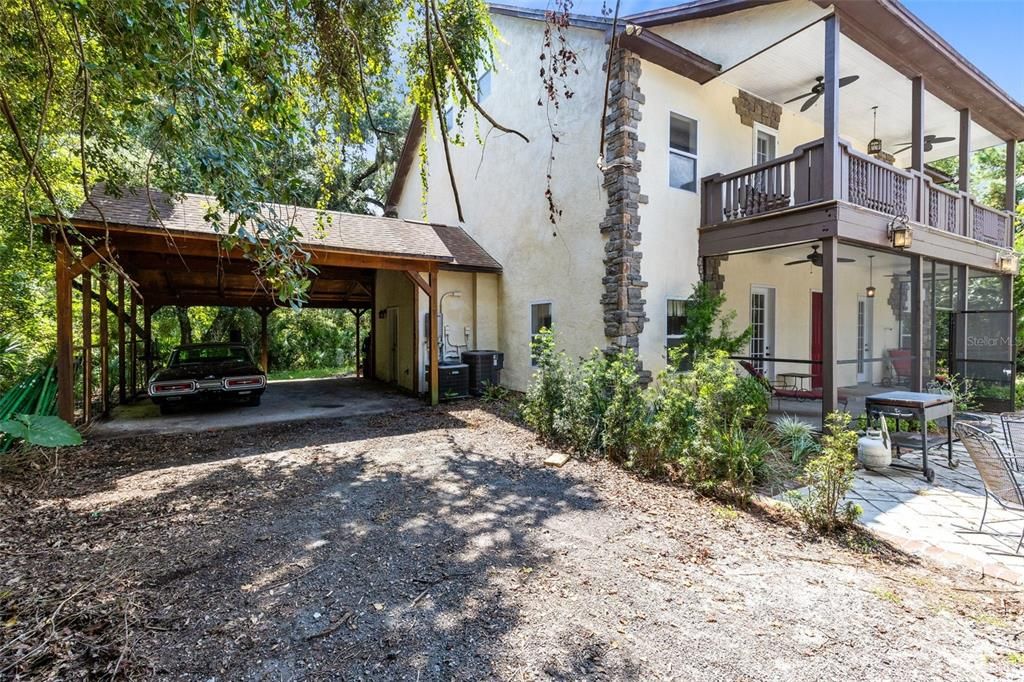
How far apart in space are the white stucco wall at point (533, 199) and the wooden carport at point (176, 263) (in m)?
1.92

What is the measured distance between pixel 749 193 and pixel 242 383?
10.0 meters

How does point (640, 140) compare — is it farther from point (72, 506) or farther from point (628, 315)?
point (72, 506)

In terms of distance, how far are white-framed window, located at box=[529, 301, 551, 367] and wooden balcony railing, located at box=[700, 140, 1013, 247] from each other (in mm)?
3525

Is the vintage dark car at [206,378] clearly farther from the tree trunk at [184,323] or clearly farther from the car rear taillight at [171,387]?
the tree trunk at [184,323]

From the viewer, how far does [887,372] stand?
39.1 ft

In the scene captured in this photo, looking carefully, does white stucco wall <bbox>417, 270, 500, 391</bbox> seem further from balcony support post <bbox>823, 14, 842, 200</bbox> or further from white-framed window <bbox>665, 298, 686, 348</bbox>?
balcony support post <bbox>823, 14, 842, 200</bbox>

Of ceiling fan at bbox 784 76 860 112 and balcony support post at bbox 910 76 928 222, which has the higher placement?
ceiling fan at bbox 784 76 860 112

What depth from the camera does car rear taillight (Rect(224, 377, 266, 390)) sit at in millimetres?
8867

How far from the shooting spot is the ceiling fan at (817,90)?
309 inches

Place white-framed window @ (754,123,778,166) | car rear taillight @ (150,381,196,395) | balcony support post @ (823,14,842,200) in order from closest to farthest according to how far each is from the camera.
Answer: balcony support post @ (823,14,842,200) < car rear taillight @ (150,381,196,395) < white-framed window @ (754,123,778,166)

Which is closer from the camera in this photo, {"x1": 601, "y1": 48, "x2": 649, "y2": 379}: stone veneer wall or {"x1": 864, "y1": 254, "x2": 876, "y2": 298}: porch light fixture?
{"x1": 601, "y1": 48, "x2": 649, "y2": 379}: stone veneer wall

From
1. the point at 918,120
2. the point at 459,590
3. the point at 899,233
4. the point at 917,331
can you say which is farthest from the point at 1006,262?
the point at 459,590

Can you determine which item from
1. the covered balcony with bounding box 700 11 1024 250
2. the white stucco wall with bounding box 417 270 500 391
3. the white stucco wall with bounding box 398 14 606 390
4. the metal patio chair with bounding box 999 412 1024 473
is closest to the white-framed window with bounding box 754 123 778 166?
the covered balcony with bounding box 700 11 1024 250

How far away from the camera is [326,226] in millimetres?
9109
